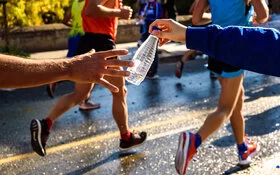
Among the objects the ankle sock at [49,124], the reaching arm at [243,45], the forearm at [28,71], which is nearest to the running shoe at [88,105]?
the ankle sock at [49,124]

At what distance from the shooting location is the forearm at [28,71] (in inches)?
96.0

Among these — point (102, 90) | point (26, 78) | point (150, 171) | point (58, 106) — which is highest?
point (26, 78)

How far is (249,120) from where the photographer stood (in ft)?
19.3

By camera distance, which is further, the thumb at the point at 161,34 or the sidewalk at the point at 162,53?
the sidewalk at the point at 162,53

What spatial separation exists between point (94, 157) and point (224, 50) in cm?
→ 244

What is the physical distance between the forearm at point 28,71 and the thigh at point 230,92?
6.29 ft

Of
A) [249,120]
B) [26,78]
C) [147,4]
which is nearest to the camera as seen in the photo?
[26,78]

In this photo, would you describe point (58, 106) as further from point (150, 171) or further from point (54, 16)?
point (54, 16)

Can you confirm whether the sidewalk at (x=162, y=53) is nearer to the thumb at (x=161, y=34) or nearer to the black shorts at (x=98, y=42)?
the black shorts at (x=98, y=42)

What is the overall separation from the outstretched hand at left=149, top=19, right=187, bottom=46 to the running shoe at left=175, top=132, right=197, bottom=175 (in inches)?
39.6

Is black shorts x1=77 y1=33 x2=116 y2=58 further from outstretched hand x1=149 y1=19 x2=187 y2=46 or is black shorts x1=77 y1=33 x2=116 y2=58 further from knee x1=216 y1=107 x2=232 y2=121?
outstretched hand x1=149 y1=19 x2=187 y2=46

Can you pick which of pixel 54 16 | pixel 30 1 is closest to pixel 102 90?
pixel 30 1

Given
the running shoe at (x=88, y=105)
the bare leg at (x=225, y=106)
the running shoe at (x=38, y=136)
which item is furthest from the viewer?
the running shoe at (x=88, y=105)

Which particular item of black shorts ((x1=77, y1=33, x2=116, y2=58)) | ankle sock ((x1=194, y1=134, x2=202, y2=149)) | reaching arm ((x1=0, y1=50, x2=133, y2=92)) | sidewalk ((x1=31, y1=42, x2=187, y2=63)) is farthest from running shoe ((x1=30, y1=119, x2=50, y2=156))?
sidewalk ((x1=31, y1=42, x2=187, y2=63))
